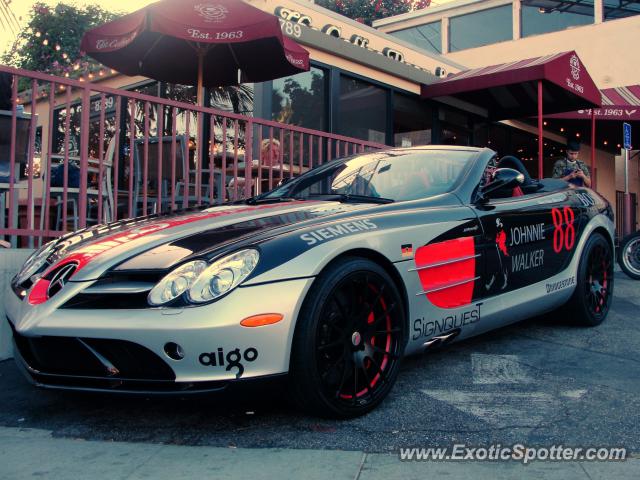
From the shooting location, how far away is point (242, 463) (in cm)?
231

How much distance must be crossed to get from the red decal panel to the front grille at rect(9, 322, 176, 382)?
4.55ft

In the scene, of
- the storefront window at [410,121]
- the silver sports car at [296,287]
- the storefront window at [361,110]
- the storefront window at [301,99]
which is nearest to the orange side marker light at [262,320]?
the silver sports car at [296,287]

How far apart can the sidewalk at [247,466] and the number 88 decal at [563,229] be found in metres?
2.23

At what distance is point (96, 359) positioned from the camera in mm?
2469

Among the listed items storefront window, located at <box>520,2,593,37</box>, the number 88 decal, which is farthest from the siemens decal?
storefront window, located at <box>520,2,593,37</box>

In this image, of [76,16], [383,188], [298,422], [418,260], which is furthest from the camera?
[76,16]

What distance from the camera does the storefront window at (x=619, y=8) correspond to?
17375 mm

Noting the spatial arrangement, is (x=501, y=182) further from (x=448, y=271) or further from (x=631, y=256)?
(x=631, y=256)

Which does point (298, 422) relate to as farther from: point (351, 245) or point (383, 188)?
point (383, 188)

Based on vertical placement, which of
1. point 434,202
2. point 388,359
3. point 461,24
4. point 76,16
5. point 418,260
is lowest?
point 388,359

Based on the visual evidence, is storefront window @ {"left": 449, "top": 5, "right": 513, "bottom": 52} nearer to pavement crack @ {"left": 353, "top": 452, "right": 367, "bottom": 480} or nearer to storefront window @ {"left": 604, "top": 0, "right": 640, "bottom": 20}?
storefront window @ {"left": 604, "top": 0, "right": 640, "bottom": 20}

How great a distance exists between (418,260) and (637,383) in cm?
139

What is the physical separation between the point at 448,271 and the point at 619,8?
17.2m

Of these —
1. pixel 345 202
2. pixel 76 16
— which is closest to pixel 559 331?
pixel 345 202
